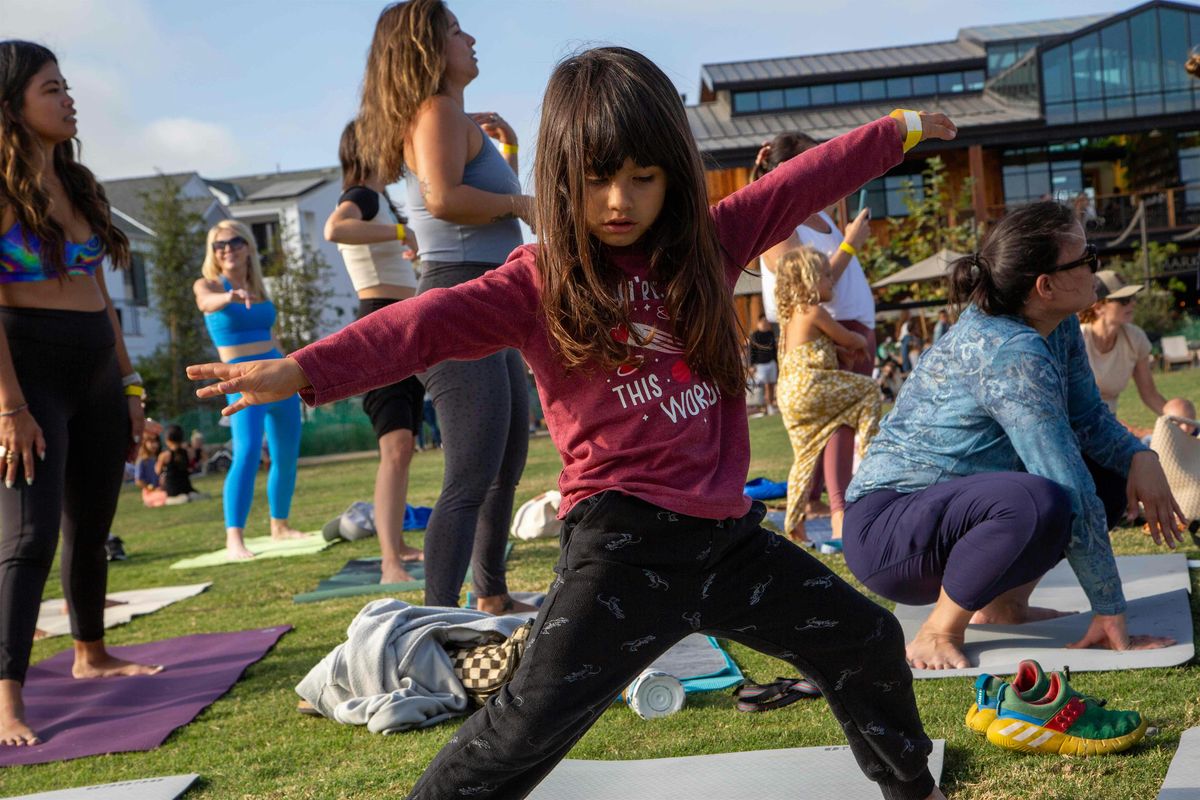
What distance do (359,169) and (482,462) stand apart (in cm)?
216

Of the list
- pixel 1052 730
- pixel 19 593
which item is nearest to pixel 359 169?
pixel 19 593

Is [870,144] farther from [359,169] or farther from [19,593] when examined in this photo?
[359,169]

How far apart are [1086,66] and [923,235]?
928 cm

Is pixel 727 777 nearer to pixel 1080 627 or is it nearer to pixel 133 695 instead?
pixel 1080 627

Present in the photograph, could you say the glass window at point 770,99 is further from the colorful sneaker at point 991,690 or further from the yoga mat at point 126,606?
the colorful sneaker at point 991,690

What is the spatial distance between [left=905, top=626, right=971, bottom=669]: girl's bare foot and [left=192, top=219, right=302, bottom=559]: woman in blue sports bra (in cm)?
472

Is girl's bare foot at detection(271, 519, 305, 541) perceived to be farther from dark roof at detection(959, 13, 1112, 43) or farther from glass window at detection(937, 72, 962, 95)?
dark roof at detection(959, 13, 1112, 43)

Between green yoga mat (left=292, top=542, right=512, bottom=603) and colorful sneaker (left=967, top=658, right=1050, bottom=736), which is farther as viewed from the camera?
green yoga mat (left=292, top=542, right=512, bottom=603)

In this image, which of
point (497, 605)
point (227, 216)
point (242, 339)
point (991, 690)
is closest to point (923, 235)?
point (242, 339)

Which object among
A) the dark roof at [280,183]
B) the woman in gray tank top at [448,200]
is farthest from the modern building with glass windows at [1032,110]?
the woman in gray tank top at [448,200]

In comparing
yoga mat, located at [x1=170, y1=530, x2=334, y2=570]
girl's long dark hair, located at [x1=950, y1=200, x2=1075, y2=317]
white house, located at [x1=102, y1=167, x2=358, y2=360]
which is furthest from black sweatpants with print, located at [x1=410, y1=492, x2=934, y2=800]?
white house, located at [x1=102, y1=167, x2=358, y2=360]

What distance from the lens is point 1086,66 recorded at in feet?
112

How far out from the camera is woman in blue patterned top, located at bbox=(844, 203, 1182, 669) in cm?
322

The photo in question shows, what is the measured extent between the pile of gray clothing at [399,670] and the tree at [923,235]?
25090 millimetres
